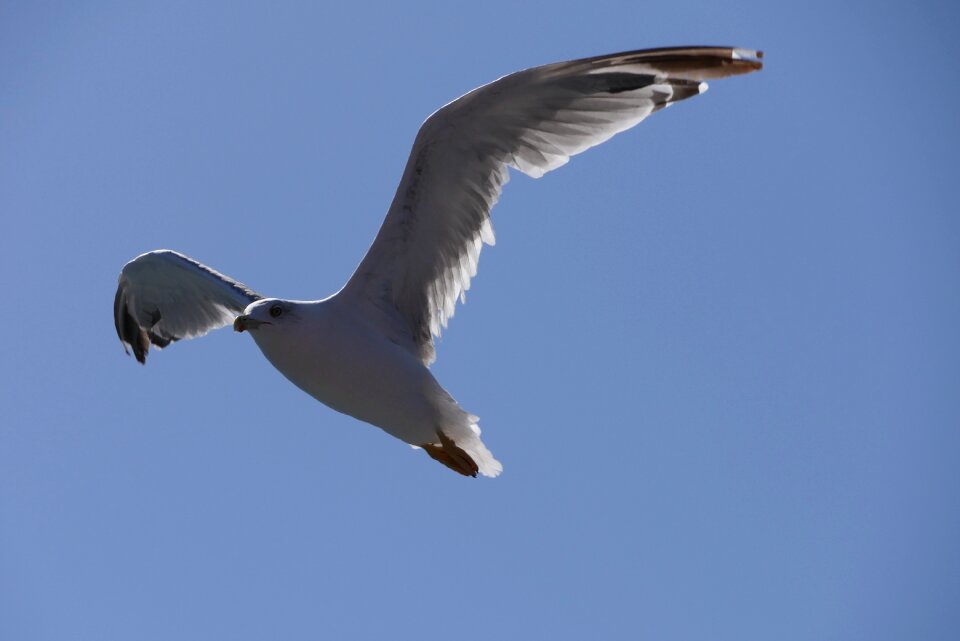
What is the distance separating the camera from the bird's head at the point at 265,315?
25.3ft

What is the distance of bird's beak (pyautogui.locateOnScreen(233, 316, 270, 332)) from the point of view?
775 centimetres

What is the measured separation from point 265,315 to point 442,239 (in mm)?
1261

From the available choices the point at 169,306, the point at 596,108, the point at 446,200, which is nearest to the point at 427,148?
the point at 446,200

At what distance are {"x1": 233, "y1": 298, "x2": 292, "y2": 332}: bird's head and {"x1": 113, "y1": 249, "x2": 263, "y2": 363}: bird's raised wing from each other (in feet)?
6.77

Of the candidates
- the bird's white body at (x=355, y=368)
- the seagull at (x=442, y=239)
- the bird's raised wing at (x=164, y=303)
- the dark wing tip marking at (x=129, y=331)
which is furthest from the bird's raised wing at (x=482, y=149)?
the dark wing tip marking at (x=129, y=331)

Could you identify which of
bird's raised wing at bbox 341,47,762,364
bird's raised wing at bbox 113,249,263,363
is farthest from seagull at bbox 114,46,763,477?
bird's raised wing at bbox 113,249,263,363

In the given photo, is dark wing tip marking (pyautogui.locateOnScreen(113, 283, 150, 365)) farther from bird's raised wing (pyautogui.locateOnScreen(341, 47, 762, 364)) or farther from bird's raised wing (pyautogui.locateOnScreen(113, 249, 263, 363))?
bird's raised wing (pyautogui.locateOnScreen(341, 47, 762, 364))

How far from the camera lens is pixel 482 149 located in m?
7.73

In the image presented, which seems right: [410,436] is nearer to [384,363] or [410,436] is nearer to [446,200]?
[384,363]

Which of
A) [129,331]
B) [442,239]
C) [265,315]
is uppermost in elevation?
[129,331]

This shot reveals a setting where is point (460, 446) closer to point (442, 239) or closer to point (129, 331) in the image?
point (442, 239)

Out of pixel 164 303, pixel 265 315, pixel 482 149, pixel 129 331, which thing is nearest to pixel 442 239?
pixel 482 149

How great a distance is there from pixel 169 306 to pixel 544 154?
13.8 ft

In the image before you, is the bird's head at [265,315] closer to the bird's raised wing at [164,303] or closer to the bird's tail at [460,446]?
the bird's tail at [460,446]
